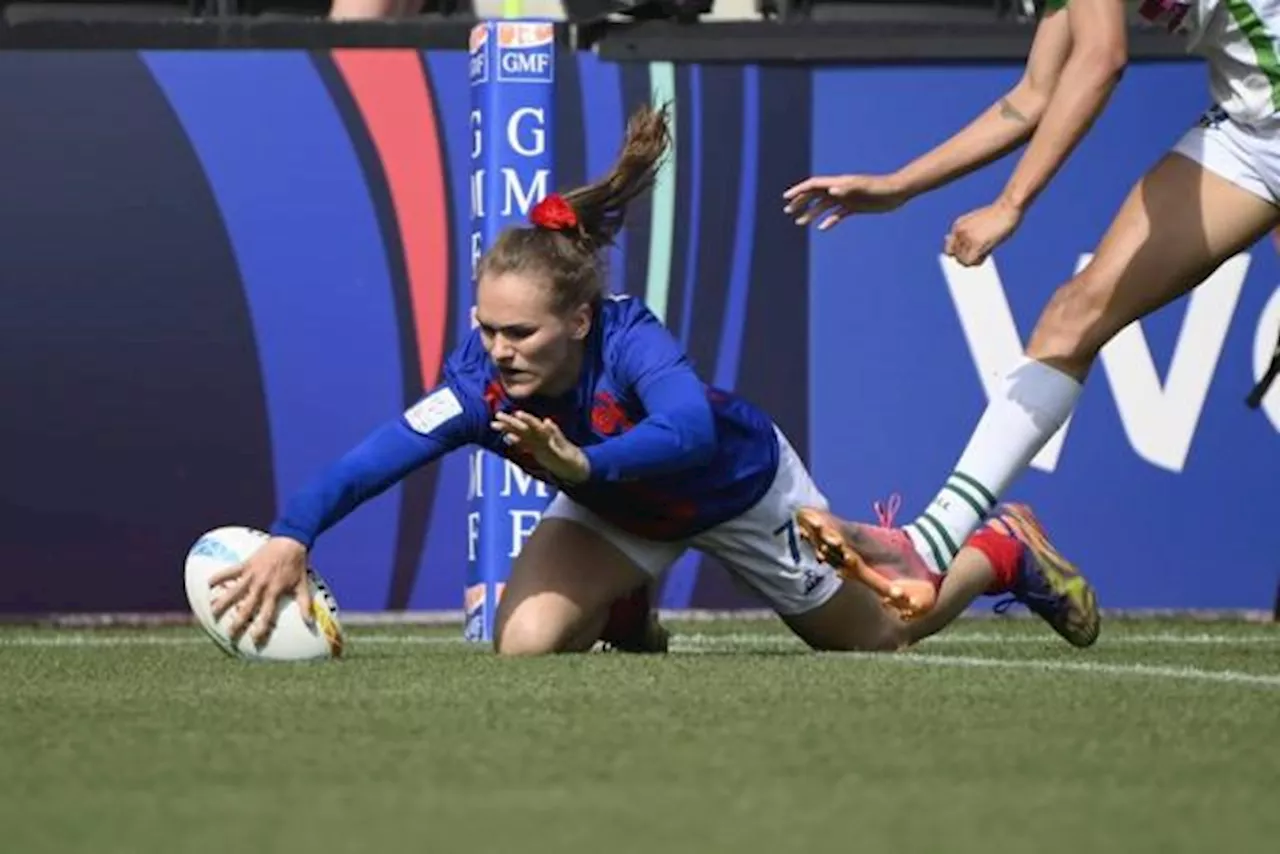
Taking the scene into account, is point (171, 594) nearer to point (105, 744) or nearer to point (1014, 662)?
point (1014, 662)

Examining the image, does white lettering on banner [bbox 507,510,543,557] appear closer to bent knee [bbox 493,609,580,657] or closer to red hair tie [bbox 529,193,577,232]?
bent knee [bbox 493,609,580,657]

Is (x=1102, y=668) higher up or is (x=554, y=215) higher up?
(x=554, y=215)

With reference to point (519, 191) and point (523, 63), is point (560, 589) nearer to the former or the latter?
point (519, 191)

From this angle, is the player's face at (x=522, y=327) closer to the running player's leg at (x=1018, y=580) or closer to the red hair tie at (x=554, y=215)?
the red hair tie at (x=554, y=215)

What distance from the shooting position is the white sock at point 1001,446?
6.42m

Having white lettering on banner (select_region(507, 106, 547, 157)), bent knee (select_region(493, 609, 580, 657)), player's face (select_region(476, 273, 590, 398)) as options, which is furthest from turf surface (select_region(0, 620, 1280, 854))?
white lettering on banner (select_region(507, 106, 547, 157))

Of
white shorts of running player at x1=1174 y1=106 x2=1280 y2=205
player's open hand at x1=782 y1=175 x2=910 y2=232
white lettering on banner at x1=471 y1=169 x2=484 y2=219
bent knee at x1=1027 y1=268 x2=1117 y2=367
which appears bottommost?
bent knee at x1=1027 y1=268 x2=1117 y2=367

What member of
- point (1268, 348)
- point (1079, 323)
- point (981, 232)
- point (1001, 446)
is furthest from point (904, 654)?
point (1268, 348)

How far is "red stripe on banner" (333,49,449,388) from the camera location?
877cm

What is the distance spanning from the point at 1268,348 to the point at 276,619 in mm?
3525

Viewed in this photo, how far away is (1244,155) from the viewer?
21.0 ft

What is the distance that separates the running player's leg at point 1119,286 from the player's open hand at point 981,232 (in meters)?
0.48

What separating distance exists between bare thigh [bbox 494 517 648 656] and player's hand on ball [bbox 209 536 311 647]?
1.83 ft

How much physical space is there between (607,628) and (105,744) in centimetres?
249
